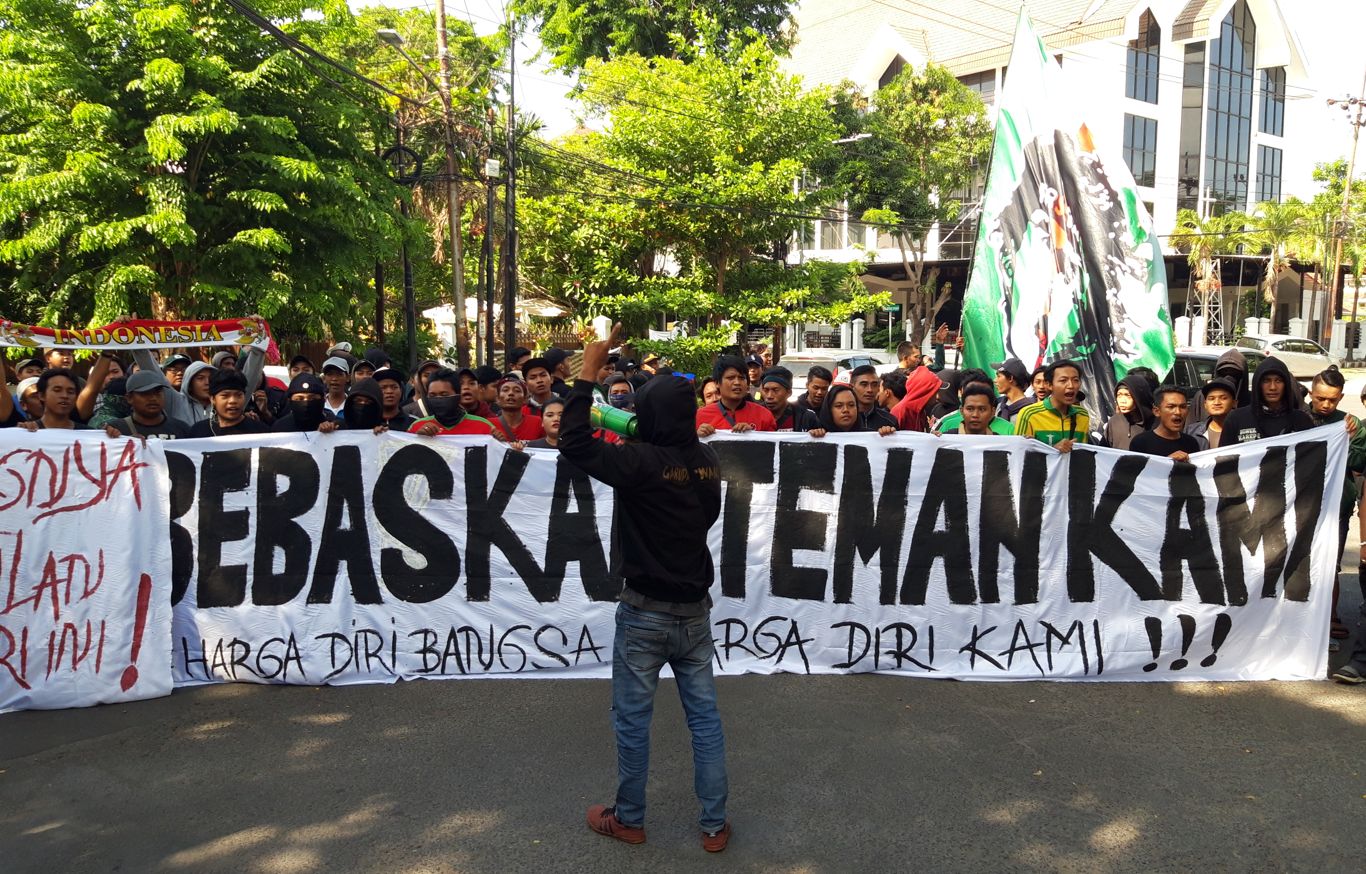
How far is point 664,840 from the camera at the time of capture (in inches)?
147

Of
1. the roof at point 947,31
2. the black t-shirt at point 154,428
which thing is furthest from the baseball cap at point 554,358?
the roof at point 947,31

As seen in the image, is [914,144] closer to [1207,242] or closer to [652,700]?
[1207,242]

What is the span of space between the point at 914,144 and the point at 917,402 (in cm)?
2647

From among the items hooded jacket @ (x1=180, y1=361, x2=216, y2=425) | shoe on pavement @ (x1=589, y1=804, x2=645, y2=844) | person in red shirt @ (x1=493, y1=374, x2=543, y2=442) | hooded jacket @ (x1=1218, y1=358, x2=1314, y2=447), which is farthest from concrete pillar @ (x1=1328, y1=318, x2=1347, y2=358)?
shoe on pavement @ (x1=589, y1=804, x2=645, y2=844)

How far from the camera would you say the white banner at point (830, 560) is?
5.43 m

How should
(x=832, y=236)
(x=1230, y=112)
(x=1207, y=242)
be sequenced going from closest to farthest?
(x=1207, y=242)
(x=832, y=236)
(x=1230, y=112)

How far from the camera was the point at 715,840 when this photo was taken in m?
3.65

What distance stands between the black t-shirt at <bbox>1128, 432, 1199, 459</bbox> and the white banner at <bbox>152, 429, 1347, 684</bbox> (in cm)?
36

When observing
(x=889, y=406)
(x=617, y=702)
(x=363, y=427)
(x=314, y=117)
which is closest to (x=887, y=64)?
(x=314, y=117)

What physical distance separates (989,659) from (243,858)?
3578 mm

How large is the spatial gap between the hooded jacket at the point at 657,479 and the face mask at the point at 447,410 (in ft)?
9.03

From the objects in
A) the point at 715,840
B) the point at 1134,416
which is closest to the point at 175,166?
the point at 1134,416

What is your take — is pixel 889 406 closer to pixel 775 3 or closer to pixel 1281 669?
pixel 1281 669

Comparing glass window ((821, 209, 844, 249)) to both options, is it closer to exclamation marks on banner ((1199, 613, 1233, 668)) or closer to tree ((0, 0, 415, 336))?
tree ((0, 0, 415, 336))
